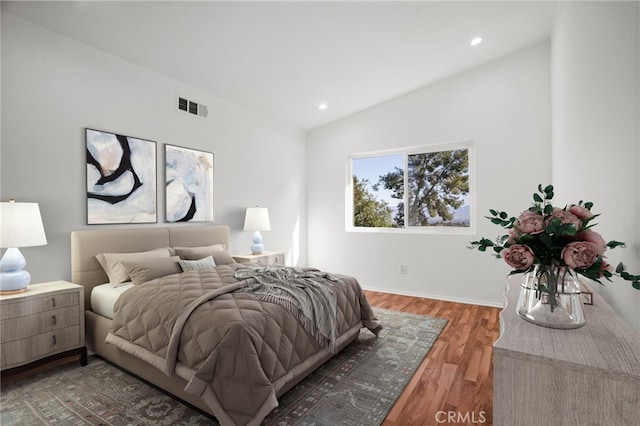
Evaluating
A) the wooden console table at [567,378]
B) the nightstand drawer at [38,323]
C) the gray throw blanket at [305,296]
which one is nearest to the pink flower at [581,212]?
the wooden console table at [567,378]

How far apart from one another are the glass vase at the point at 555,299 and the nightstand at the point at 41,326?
9.92 feet

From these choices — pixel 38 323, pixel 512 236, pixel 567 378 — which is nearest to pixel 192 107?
pixel 38 323

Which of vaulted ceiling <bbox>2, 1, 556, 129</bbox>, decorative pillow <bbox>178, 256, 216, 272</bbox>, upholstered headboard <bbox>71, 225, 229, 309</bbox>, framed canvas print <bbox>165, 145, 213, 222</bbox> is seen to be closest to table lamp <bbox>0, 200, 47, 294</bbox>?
upholstered headboard <bbox>71, 225, 229, 309</bbox>

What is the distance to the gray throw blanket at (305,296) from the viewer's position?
7.29 ft

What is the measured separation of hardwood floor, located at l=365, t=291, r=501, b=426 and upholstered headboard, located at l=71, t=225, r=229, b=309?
8.85ft

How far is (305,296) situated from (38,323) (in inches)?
76.0

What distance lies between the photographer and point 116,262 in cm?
289

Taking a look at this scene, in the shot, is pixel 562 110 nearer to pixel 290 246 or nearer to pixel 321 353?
pixel 321 353

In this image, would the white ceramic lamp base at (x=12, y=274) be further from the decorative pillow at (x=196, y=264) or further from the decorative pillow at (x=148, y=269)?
the decorative pillow at (x=196, y=264)

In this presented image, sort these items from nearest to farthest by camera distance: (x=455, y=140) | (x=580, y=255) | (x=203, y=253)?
(x=580, y=255) → (x=203, y=253) → (x=455, y=140)

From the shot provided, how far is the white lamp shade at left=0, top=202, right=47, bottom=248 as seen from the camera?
2.21m

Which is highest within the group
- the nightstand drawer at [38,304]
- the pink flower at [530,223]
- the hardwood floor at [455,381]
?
the pink flower at [530,223]

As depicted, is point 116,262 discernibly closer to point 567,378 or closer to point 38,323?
point 38,323

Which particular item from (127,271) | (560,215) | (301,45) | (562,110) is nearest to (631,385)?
(560,215)
